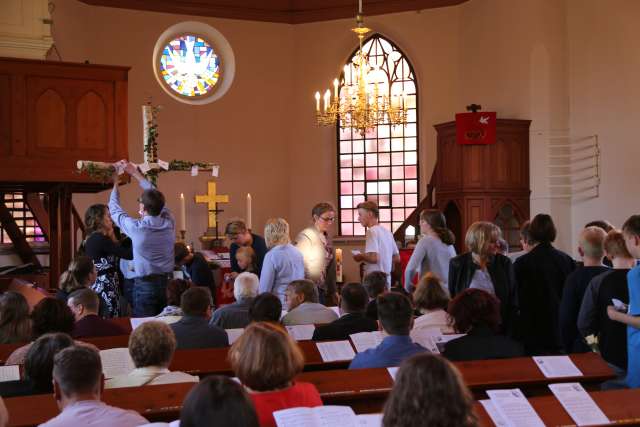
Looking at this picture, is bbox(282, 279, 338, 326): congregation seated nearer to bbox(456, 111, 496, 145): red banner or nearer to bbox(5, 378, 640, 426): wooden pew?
bbox(5, 378, 640, 426): wooden pew

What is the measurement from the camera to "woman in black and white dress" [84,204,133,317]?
659 centimetres

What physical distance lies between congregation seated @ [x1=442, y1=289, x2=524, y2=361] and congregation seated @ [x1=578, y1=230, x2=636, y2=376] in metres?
0.60

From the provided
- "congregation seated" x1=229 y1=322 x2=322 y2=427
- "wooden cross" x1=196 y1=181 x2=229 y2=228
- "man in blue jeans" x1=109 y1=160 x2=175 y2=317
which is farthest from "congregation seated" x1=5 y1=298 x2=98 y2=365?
"wooden cross" x1=196 y1=181 x2=229 y2=228

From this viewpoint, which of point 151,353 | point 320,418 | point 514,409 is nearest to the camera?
point 320,418

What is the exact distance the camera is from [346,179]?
15.8 m

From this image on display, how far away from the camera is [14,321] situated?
4.90m

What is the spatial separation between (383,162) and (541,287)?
9783 mm

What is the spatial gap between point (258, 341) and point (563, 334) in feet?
9.56

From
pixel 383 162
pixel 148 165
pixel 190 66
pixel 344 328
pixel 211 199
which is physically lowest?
pixel 344 328

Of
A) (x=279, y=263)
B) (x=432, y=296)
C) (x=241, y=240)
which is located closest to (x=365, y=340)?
(x=432, y=296)

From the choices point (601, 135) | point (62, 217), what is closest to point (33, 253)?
point (62, 217)

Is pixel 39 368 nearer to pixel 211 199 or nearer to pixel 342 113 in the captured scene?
pixel 342 113

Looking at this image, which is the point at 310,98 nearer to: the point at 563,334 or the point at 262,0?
the point at 262,0

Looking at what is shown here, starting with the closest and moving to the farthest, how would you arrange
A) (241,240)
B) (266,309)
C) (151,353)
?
(151,353) → (266,309) → (241,240)
